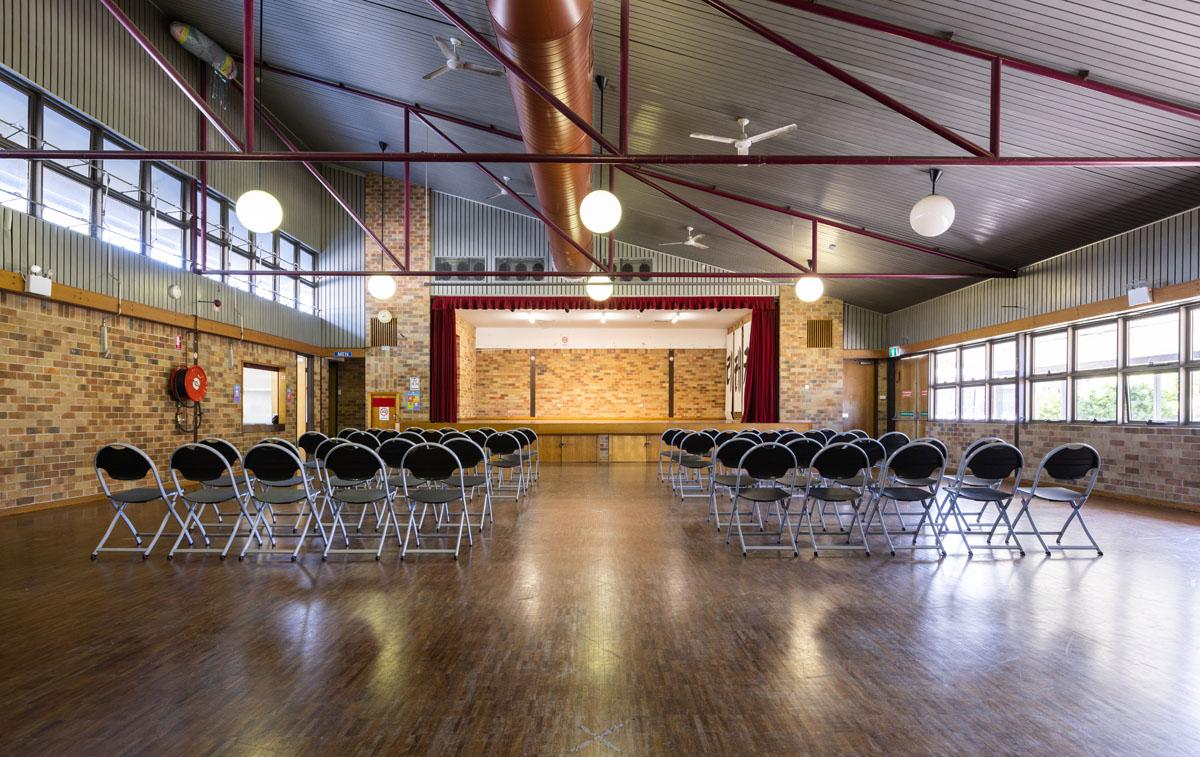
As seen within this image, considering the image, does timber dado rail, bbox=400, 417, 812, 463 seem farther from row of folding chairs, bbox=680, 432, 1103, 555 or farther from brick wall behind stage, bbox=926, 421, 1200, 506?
row of folding chairs, bbox=680, 432, 1103, 555

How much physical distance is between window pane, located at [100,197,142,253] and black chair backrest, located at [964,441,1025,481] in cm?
928

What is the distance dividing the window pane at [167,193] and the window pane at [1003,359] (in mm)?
12345

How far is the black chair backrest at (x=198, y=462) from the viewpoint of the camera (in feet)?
14.0

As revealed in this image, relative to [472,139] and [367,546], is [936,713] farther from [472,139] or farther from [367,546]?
[472,139]

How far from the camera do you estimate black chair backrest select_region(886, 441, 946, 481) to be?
445cm

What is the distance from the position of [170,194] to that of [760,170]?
806 cm

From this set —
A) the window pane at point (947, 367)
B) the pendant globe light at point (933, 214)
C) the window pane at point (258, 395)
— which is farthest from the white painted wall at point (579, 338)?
the pendant globe light at point (933, 214)

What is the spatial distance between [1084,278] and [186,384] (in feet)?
38.6

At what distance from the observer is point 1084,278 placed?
25.0ft

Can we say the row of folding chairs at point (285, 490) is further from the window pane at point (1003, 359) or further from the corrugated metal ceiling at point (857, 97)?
the window pane at point (1003, 359)

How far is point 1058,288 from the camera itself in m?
8.04

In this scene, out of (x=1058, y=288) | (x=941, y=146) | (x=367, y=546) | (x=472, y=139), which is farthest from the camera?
(x=472, y=139)

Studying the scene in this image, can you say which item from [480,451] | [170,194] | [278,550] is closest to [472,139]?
[170,194]

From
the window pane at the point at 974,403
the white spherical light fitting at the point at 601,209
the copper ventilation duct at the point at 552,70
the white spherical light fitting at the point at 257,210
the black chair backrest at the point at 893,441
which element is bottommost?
the black chair backrest at the point at 893,441
